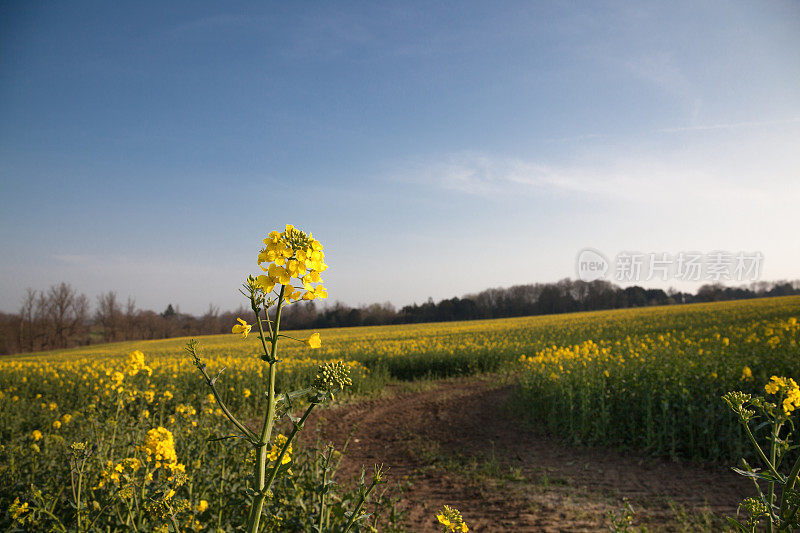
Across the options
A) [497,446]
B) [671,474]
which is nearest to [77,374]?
[497,446]

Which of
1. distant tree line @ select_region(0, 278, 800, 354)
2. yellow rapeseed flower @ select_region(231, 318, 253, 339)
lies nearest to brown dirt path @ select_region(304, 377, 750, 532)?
yellow rapeseed flower @ select_region(231, 318, 253, 339)

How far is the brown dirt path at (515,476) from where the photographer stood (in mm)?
4215

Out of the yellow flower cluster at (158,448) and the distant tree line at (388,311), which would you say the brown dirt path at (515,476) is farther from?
the distant tree line at (388,311)

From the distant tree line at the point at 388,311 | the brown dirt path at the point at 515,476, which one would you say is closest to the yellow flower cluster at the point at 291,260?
the brown dirt path at the point at 515,476

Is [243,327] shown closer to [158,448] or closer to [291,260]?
[291,260]

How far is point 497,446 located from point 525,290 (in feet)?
181

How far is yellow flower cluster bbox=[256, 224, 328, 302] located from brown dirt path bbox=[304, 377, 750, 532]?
2.65m

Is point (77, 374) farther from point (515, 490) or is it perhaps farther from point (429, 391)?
point (515, 490)

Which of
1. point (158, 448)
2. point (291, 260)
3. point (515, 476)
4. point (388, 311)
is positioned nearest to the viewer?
point (291, 260)

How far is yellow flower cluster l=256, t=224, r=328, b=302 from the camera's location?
1229 mm

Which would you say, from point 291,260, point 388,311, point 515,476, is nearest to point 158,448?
point 291,260

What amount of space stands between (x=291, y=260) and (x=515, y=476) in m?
5.31

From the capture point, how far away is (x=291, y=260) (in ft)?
4.09

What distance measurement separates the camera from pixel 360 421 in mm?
8516
